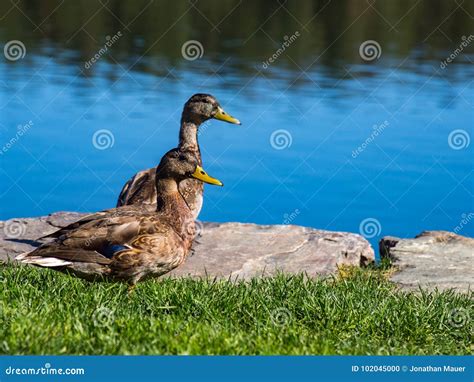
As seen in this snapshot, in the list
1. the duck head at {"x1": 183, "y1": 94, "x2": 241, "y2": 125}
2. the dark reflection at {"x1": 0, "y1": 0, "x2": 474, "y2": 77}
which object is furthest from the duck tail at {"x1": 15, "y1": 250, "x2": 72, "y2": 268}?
the dark reflection at {"x1": 0, "y1": 0, "x2": 474, "y2": 77}

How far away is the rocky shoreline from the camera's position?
977 cm

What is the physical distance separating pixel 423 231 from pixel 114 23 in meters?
21.9

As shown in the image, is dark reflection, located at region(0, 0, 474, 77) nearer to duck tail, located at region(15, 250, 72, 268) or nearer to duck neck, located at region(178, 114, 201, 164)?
duck neck, located at region(178, 114, 201, 164)

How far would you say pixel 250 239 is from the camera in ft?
35.2

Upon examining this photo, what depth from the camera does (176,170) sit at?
8.45 metres

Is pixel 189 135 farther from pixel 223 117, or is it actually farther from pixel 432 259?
pixel 432 259

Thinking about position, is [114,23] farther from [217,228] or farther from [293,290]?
[293,290]

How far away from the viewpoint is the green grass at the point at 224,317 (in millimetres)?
6340

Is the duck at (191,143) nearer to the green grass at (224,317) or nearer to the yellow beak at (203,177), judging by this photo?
the yellow beak at (203,177)

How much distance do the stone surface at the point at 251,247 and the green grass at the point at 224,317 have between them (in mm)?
1204

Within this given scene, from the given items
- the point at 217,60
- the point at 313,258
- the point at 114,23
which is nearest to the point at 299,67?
the point at 217,60

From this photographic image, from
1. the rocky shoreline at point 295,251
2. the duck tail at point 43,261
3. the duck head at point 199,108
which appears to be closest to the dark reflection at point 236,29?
the duck head at point 199,108

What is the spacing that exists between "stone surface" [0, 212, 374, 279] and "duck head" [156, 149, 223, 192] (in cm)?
126

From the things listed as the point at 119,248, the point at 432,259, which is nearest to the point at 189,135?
the point at 432,259
